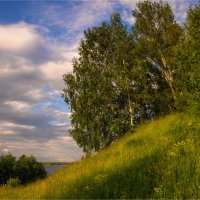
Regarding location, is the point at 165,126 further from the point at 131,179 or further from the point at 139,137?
the point at 131,179

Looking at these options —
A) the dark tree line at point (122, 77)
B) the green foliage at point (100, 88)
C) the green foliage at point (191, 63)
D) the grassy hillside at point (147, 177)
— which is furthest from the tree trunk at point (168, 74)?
the grassy hillside at point (147, 177)

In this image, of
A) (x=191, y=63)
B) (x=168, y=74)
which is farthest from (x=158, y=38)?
(x=191, y=63)

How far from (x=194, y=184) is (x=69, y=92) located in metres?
29.0

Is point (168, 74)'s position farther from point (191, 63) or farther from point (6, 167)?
point (6, 167)

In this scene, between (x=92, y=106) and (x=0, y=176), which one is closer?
(x=92, y=106)

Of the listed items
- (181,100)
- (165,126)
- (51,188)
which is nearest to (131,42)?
(181,100)

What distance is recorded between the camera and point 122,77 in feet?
123

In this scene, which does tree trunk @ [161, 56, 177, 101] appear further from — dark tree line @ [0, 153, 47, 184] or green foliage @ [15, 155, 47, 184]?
green foliage @ [15, 155, 47, 184]

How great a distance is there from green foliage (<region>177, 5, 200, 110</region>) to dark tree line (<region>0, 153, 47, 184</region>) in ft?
139

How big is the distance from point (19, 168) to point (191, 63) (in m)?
50.7

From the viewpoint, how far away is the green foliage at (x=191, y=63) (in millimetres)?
20391

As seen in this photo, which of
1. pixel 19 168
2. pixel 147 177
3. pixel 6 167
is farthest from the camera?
pixel 19 168

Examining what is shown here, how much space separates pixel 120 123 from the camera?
115 ft

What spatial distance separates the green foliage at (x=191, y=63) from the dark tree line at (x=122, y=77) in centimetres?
1044
